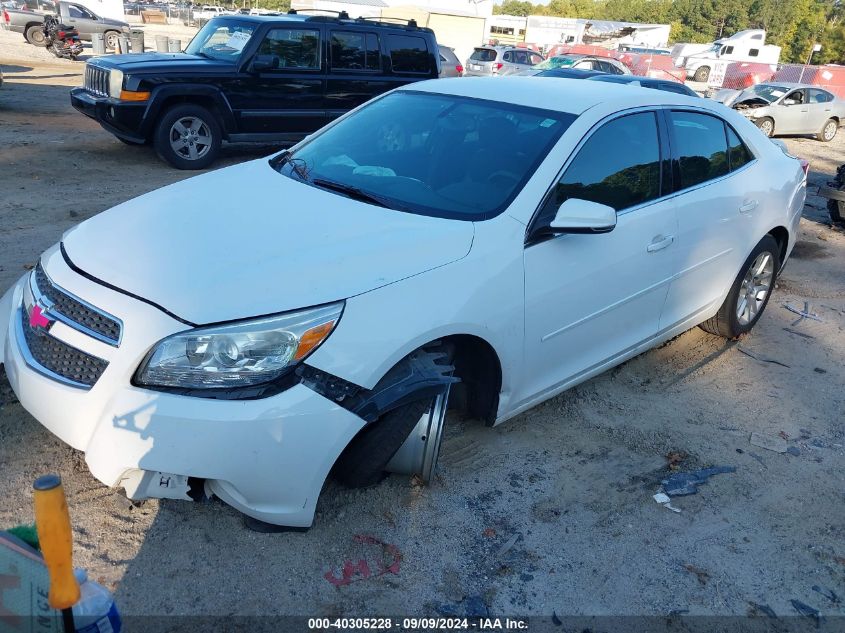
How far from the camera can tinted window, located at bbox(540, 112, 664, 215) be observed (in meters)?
3.30

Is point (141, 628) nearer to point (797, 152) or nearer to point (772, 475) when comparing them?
point (772, 475)

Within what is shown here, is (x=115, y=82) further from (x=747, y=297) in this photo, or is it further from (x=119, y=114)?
(x=747, y=297)

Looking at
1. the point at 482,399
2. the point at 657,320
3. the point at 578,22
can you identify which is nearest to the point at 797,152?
the point at 657,320

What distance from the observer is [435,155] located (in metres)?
3.46

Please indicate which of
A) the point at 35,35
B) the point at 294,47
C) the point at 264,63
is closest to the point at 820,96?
the point at 294,47

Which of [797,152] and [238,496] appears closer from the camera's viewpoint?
[238,496]

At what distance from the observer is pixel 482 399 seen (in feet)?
10.7

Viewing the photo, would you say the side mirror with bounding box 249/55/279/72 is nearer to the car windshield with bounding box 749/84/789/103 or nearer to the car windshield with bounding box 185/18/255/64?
the car windshield with bounding box 185/18/255/64

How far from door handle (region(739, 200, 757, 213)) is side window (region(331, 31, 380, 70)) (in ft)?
21.9

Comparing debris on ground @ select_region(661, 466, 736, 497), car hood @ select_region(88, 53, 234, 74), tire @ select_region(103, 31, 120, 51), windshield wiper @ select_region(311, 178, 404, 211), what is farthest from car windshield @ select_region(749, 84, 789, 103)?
tire @ select_region(103, 31, 120, 51)

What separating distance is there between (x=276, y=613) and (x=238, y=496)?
0.43 meters

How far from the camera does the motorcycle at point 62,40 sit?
72.6ft

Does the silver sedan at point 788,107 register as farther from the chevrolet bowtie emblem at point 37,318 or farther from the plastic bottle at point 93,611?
the plastic bottle at point 93,611

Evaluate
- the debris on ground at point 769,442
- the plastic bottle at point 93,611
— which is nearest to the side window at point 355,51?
the debris on ground at point 769,442
